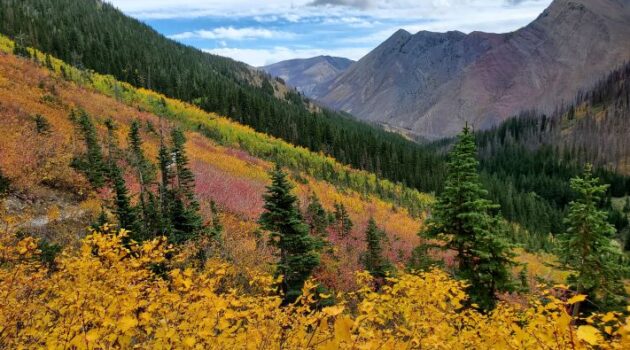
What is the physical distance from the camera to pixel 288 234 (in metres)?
14.5

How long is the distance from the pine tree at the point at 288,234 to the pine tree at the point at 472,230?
4.51 m

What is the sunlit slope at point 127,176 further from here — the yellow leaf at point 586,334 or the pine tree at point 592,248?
the yellow leaf at point 586,334

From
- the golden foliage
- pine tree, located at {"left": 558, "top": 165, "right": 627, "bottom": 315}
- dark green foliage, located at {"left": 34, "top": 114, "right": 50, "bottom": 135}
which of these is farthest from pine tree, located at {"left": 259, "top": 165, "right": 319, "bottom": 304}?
dark green foliage, located at {"left": 34, "top": 114, "right": 50, "bottom": 135}

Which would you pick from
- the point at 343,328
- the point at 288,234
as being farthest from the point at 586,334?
the point at 288,234

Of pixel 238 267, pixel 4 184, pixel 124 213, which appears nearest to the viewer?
pixel 124 213

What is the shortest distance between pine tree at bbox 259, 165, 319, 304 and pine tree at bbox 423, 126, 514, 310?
177 inches

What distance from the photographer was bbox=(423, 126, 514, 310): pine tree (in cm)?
1342

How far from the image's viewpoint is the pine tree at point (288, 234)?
46.6 ft

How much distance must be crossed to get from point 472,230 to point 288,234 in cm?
623

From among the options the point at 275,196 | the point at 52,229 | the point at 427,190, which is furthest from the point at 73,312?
the point at 427,190

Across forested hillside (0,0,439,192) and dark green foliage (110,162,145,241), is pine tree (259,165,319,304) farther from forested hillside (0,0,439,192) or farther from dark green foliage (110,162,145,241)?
forested hillside (0,0,439,192)

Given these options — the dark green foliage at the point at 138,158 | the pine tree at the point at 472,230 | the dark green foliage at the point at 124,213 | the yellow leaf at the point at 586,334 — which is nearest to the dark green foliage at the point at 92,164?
the dark green foliage at the point at 138,158

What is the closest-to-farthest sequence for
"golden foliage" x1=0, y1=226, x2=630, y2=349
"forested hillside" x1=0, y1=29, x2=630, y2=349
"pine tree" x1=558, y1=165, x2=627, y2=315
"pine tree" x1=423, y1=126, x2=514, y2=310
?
"golden foliage" x1=0, y1=226, x2=630, y2=349 → "forested hillside" x1=0, y1=29, x2=630, y2=349 → "pine tree" x1=558, y1=165, x2=627, y2=315 → "pine tree" x1=423, y1=126, x2=514, y2=310

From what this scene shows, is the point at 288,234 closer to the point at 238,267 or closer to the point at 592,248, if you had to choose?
the point at 238,267
